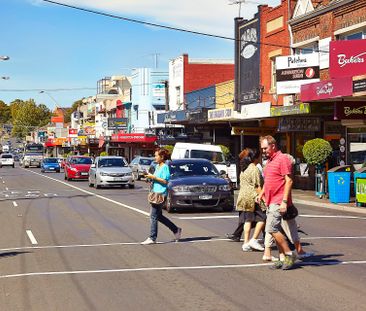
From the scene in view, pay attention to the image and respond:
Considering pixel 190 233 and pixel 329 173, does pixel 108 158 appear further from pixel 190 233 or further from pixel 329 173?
pixel 190 233

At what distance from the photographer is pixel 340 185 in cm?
2111

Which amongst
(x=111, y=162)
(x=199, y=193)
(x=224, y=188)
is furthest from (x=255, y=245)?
(x=111, y=162)

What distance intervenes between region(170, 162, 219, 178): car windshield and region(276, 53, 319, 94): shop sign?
28.4ft

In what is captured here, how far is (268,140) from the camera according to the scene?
8.98m

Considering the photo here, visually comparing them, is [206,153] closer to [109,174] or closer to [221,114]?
→ [109,174]

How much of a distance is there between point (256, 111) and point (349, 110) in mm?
6844

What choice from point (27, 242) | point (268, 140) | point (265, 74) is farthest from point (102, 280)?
point (265, 74)

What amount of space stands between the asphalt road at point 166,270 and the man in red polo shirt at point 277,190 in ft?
Answer: 1.15

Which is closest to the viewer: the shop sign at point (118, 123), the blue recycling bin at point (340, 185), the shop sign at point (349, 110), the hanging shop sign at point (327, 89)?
the hanging shop sign at point (327, 89)

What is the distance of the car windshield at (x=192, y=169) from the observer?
18.5 metres

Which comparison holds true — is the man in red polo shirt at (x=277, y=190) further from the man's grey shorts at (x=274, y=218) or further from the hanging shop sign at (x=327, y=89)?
the hanging shop sign at (x=327, y=89)

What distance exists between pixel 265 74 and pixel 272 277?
83.8 feet

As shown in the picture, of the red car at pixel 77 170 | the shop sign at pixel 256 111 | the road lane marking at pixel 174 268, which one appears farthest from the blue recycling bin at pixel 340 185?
the red car at pixel 77 170

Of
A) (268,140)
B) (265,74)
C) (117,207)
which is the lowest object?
(117,207)
